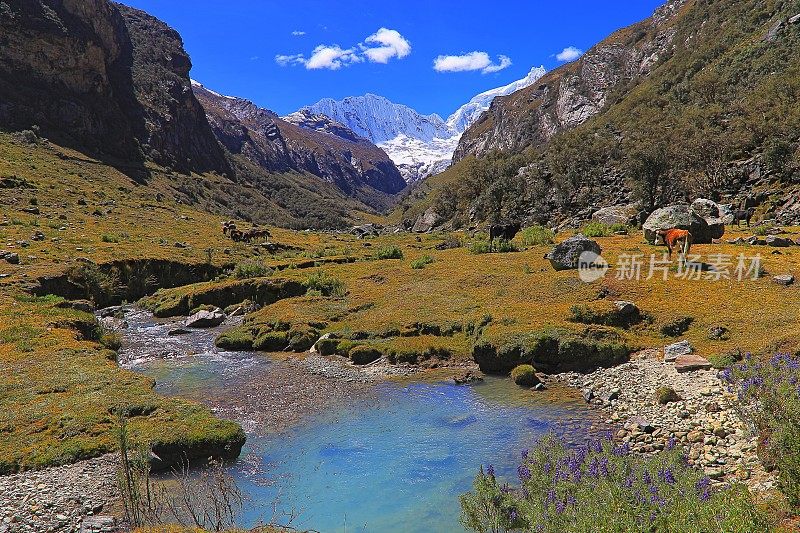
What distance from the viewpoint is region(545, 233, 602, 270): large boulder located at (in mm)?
32656

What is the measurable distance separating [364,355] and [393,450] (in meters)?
10.2

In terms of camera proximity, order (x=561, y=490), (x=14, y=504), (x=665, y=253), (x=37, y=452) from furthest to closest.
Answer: (x=665, y=253)
(x=37, y=452)
(x=14, y=504)
(x=561, y=490)

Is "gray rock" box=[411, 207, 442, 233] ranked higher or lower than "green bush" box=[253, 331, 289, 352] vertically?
higher

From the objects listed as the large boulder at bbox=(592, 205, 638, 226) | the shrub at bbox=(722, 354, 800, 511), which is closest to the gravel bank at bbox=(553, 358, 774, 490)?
the shrub at bbox=(722, 354, 800, 511)

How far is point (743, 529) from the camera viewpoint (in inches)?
222

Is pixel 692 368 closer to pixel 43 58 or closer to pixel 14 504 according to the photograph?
pixel 14 504

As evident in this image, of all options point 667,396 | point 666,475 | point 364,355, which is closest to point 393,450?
point 666,475

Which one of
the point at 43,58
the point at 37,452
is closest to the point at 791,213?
the point at 37,452

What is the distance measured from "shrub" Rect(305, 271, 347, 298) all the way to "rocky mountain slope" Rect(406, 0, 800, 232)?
46727 millimetres

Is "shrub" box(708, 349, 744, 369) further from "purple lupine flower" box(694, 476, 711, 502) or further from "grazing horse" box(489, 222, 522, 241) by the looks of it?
"grazing horse" box(489, 222, 522, 241)

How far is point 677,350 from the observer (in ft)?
65.1

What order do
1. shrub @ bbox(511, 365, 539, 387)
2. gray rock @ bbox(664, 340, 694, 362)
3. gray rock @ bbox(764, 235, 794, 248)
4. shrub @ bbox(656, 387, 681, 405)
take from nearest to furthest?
shrub @ bbox(656, 387, 681, 405), gray rock @ bbox(664, 340, 694, 362), shrub @ bbox(511, 365, 539, 387), gray rock @ bbox(764, 235, 794, 248)

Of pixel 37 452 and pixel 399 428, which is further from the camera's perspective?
pixel 399 428

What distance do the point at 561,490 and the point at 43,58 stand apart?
169m
